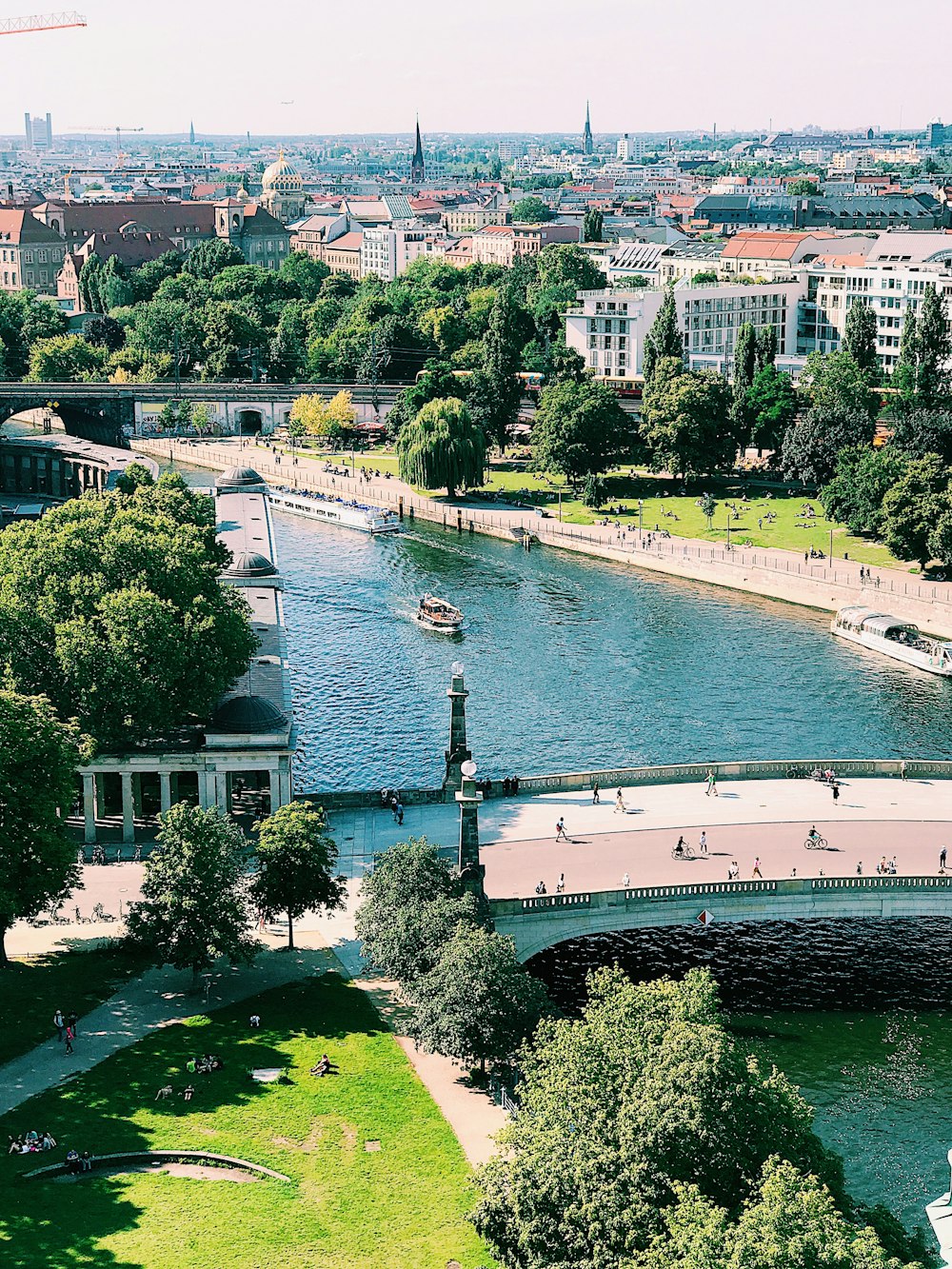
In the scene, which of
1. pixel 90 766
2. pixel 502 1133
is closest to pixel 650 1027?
pixel 502 1133

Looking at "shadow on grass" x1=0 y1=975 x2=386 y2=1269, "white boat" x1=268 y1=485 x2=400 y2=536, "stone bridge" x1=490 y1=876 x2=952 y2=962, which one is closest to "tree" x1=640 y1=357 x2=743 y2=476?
"white boat" x1=268 y1=485 x2=400 y2=536

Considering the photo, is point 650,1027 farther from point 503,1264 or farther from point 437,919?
point 437,919

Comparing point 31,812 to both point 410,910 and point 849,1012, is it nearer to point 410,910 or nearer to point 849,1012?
point 410,910

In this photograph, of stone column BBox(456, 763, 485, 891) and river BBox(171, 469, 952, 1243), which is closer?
river BBox(171, 469, 952, 1243)

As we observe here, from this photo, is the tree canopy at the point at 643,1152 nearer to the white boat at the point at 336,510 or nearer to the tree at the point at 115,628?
the tree at the point at 115,628

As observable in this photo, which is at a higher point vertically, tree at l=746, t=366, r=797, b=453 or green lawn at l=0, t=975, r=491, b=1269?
tree at l=746, t=366, r=797, b=453

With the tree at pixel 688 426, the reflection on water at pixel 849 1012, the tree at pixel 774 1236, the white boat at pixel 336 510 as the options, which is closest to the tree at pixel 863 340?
the tree at pixel 688 426

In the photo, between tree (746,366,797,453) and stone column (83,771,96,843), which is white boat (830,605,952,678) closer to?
tree (746,366,797,453)
